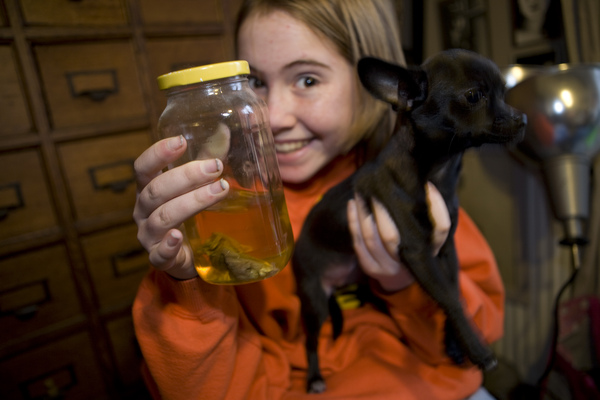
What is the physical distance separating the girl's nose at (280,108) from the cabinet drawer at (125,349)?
46.5 inches

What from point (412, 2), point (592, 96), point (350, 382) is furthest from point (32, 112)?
point (412, 2)

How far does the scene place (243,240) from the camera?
2.08 ft

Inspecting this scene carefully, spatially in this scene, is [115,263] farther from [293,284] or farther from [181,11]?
[181,11]

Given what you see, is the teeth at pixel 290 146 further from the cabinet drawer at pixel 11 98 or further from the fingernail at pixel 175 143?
the cabinet drawer at pixel 11 98

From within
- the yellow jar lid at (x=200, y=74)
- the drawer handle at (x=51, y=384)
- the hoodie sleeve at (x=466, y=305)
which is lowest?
the drawer handle at (x=51, y=384)

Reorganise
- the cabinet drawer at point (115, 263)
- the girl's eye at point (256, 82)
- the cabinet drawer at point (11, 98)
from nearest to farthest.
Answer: the girl's eye at point (256, 82) → the cabinet drawer at point (11, 98) → the cabinet drawer at point (115, 263)

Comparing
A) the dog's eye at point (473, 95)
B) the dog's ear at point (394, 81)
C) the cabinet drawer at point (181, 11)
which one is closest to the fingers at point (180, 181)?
the dog's ear at point (394, 81)

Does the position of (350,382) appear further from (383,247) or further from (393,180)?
(393,180)

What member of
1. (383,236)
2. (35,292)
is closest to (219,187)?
(383,236)

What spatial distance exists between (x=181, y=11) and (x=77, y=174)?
0.79 meters

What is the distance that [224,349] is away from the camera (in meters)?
0.77

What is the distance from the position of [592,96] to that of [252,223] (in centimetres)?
84

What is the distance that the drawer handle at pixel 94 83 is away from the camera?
1410mm

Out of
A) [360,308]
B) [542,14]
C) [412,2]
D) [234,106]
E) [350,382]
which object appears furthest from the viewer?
[412,2]
